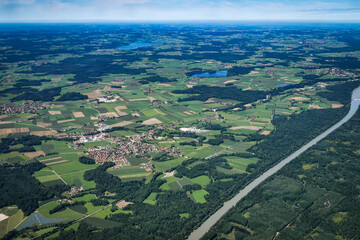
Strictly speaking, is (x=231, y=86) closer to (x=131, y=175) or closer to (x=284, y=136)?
(x=284, y=136)

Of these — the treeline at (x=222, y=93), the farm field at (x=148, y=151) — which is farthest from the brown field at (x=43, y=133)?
the treeline at (x=222, y=93)

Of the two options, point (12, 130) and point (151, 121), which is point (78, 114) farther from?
point (151, 121)

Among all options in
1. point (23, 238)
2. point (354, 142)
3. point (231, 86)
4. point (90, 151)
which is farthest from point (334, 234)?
point (231, 86)

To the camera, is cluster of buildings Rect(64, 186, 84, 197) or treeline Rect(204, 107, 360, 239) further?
cluster of buildings Rect(64, 186, 84, 197)

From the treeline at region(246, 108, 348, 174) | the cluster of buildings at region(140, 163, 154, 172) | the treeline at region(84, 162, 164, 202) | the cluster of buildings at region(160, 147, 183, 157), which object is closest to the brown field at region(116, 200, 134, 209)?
the treeline at region(84, 162, 164, 202)

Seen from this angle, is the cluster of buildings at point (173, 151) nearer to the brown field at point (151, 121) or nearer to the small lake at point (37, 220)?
the brown field at point (151, 121)

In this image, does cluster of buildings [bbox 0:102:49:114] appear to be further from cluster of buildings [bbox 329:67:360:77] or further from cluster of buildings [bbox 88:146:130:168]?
cluster of buildings [bbox 329:67:360:77]
